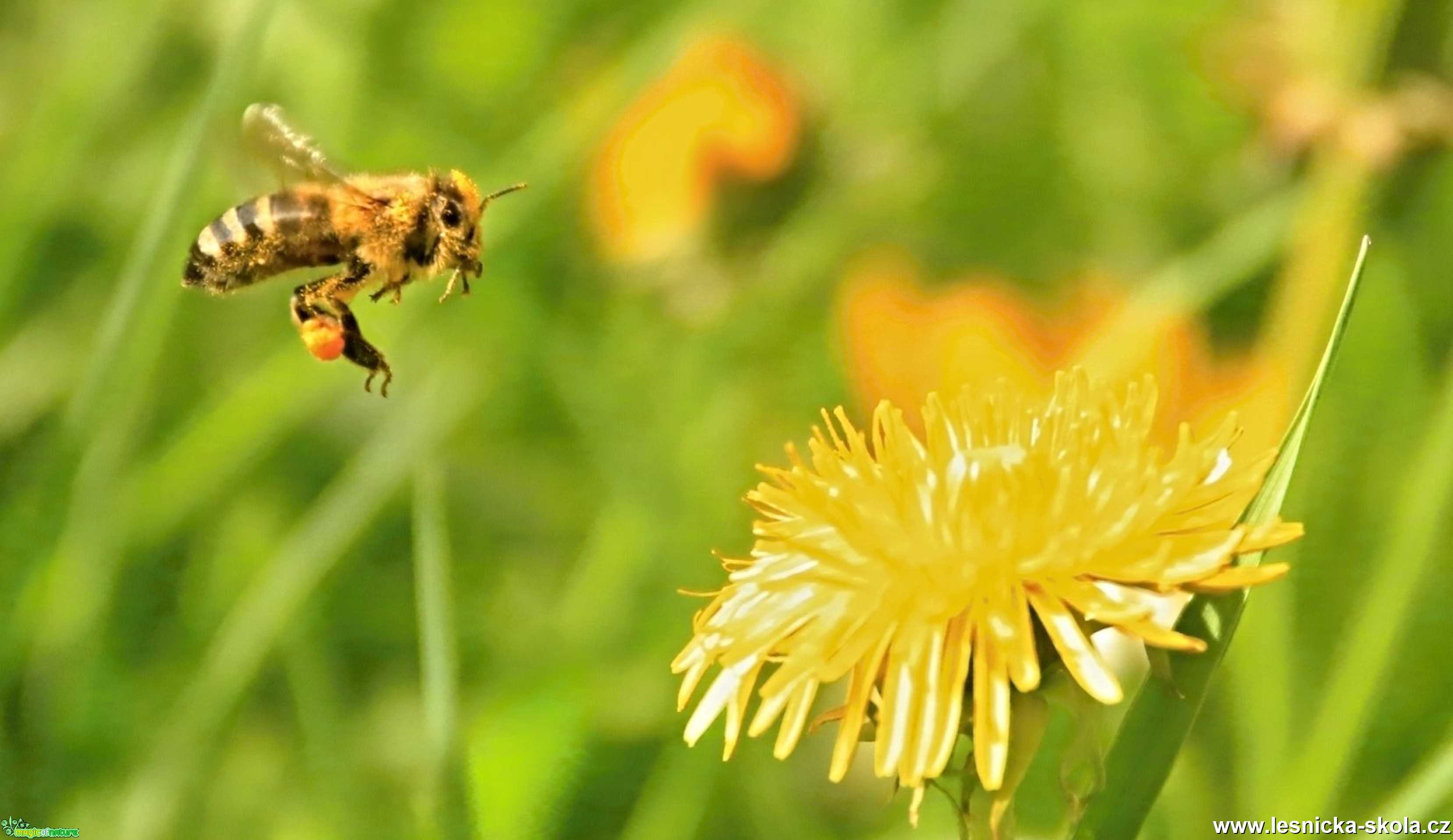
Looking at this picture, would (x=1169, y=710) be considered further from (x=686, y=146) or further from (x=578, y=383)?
(x=686, y=146)

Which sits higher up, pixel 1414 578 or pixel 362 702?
pixel 362 702

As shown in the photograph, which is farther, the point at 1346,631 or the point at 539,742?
the point at 1346,631

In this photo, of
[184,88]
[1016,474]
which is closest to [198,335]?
[184,88]

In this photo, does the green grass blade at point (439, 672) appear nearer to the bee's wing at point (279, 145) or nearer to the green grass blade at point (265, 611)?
the green grass blade at point (265, 611)

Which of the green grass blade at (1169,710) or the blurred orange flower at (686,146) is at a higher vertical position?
the blurred orange flower at (686,146)

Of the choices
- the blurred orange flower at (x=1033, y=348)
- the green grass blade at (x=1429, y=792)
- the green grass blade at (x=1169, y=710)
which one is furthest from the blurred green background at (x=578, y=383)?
the green grass blade at (x=1169, y=710)

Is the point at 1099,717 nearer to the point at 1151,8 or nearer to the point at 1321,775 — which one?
the point at 1321,775
